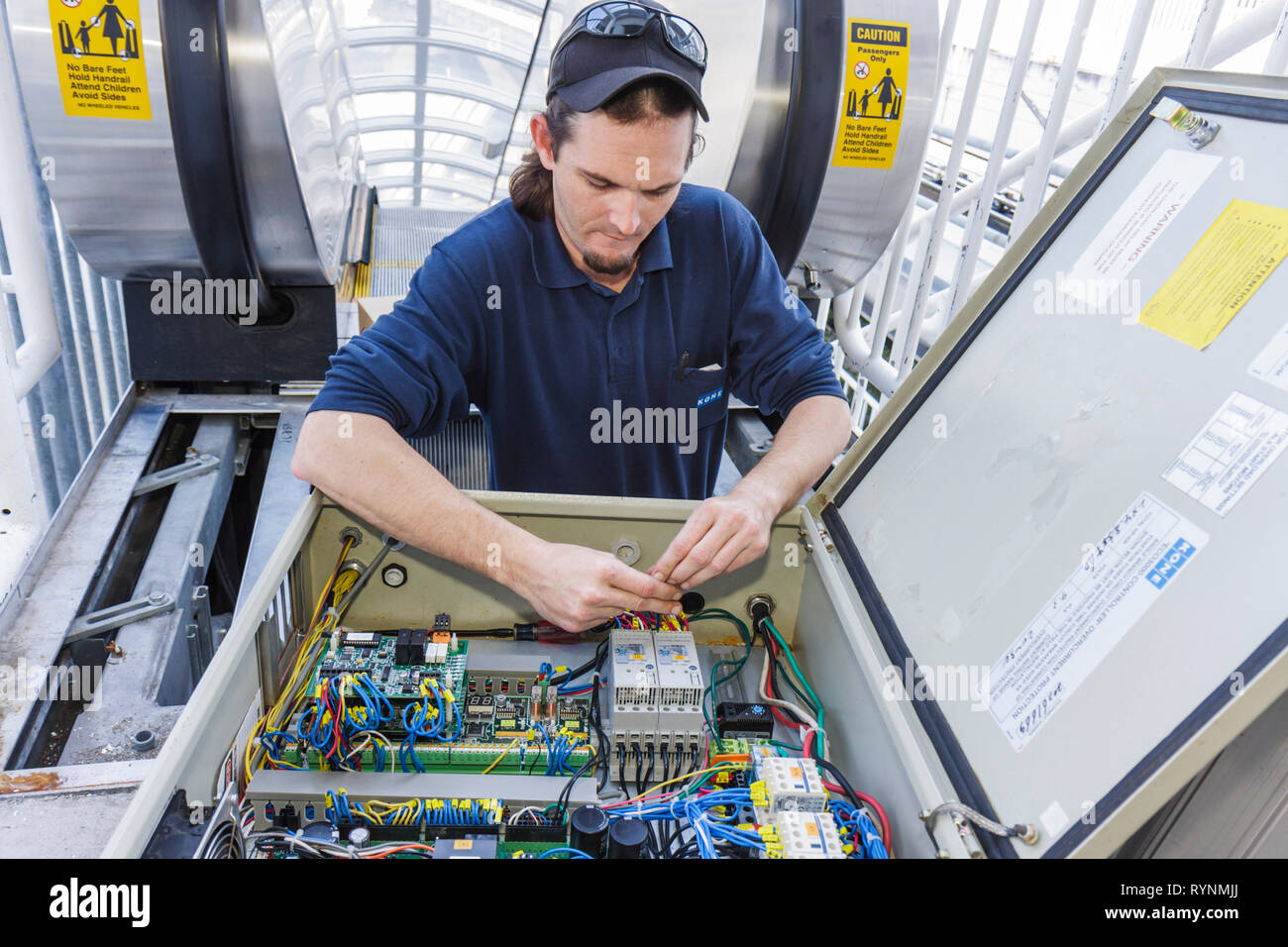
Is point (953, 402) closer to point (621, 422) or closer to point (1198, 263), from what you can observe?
point (1198, 263)

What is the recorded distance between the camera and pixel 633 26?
1.61 meters

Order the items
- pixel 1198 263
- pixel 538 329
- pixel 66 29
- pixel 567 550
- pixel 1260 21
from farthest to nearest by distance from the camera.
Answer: pixel 66 29 < pixel 538 329 < pixel 1260 21 < pixel 567 550 < pixel 1198 263

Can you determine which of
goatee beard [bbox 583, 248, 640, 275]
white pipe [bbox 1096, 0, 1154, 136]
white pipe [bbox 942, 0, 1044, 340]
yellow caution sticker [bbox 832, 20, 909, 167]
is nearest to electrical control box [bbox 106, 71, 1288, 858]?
goatee beard [bbox 583, 248, 640, 275]

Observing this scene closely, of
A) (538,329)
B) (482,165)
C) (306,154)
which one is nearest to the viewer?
(538,329)

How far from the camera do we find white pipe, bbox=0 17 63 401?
85.9 inches

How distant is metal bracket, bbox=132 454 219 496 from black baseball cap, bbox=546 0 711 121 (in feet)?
5.03

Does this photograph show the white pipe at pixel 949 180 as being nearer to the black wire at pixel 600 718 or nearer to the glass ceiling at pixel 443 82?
the black wire at pixel 600 718

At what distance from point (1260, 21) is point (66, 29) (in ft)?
8.96

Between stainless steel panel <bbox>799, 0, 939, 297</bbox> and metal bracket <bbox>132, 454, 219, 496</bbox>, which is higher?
stainless steel panel <bbox>799, 0, 939, 297</bbox>

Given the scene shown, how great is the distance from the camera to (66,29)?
7.48ft

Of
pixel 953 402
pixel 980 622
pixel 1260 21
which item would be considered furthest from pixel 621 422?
pixel 1260 21

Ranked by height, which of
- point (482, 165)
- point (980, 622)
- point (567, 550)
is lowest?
point (482, 165)

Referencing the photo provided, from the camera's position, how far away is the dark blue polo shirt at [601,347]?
1.78 metres

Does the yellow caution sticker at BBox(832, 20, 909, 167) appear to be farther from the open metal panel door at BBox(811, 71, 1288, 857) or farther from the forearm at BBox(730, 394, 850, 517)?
the open metal panel door at BBox(811, 71, 1288, 857)
